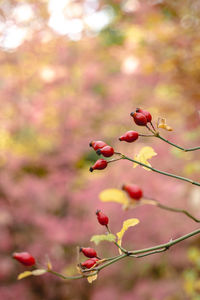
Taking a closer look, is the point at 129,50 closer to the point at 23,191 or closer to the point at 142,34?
the point at 142,34

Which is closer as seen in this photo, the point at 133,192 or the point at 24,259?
the point at 133,192

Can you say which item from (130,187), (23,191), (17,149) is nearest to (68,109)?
(17,149)

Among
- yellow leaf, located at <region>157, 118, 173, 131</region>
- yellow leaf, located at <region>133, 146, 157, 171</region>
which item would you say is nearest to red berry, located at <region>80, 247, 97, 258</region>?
yellow leaf, located at <region>133, 146, 157, 171</region>

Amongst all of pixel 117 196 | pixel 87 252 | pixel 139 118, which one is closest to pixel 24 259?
pixel 87 252

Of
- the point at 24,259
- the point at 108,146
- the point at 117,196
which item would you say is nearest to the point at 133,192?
the point at 117,196

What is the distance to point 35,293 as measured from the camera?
3.42m

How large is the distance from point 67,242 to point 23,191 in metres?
0.78

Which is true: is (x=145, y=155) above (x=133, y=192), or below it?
above

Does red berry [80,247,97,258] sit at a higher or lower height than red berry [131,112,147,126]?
lower

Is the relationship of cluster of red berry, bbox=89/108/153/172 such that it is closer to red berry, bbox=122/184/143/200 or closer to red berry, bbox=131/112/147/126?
red berry, bbox=131/112/147/126

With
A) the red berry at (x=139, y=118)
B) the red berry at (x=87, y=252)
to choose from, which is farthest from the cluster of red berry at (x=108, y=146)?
the red berry at (x=87, y=252)

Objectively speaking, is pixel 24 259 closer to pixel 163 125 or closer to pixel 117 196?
pixel 117 196

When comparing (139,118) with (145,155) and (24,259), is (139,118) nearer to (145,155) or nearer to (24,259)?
(145,155)

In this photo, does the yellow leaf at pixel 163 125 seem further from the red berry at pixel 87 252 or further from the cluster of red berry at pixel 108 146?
the red berry at pixel 87 252
